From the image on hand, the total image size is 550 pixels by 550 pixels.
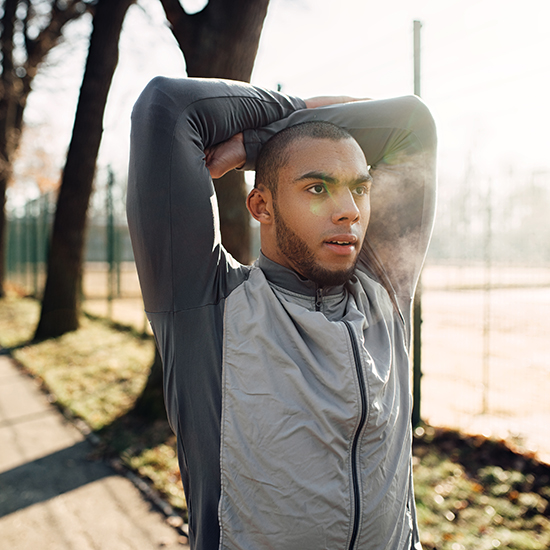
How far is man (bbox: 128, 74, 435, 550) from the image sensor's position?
1.25 metres

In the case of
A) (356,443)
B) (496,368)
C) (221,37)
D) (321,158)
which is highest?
(221,37)

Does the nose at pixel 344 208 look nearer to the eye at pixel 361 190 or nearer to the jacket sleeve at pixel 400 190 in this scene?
the eye at pixel 361 190

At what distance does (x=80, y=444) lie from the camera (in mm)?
4379

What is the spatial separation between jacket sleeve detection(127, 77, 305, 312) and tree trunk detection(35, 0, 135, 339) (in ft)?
25.2

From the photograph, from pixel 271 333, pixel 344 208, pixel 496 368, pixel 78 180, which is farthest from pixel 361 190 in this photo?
pixel 78 180

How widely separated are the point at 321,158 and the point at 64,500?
325 centimetres

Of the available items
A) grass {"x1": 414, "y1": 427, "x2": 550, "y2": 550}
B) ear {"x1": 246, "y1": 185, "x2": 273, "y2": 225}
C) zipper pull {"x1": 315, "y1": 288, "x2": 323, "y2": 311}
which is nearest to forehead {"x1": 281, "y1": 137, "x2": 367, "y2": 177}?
ear {"x1": 246, "y1": 185, "x2": 273, "y2": 225}

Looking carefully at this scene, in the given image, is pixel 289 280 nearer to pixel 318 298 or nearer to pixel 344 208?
pixel 318 298

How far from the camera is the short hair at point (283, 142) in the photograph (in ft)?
4.81

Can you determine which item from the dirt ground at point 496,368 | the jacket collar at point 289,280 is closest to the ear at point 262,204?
the jacket collar at point 289,280

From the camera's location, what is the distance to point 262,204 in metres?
1.53

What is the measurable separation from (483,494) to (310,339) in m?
2.62

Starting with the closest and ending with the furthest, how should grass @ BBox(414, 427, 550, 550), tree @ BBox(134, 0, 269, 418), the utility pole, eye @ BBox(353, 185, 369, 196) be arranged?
eye @ BBox(353, 185, 369, 196)
grass @ BBox(414, 427, 550, 550)
the utility pole
tree @ BBox(134, 0, 269, 418)

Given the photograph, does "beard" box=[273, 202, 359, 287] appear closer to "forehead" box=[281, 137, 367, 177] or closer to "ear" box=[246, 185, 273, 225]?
"ear" box=[246, 185, 273, 225]
